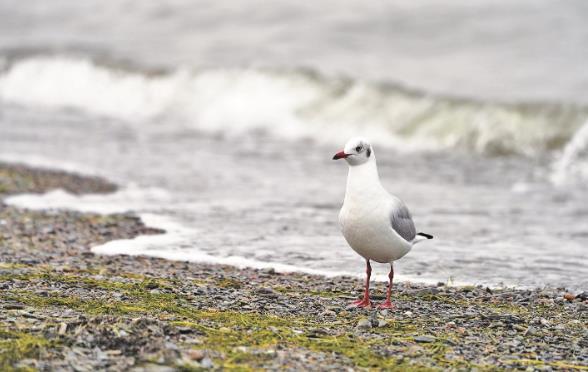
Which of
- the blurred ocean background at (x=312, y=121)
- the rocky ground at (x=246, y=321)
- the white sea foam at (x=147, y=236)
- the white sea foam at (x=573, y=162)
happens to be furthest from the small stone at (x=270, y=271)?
the white sea foam at (x=573, y=162)

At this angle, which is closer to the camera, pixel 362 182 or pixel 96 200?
pixel 362 182

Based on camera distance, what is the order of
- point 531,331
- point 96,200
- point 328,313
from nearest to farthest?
point 531,331 → point 328,313 → point 96,200

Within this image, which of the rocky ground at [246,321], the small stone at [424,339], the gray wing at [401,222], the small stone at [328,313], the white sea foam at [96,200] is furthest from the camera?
the white sea foam at [96,200]

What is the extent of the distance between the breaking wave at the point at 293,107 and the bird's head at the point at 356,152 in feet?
41.9

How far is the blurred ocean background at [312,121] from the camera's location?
10.1 metres

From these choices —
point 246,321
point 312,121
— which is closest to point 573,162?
point 312,121

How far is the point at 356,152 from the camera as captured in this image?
6.47 metres

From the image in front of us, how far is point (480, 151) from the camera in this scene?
19062 millimetres

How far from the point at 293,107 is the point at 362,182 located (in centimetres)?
1816

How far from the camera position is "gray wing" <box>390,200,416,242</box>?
21.3 ft

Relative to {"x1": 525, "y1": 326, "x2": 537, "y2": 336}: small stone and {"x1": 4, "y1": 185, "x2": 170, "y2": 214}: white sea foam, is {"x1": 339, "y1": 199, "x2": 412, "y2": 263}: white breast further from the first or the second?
{"x1": 4, "y1": 185, "x2": 170, "y2": 214}: white sea foam

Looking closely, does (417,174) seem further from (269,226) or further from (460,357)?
(460,357)

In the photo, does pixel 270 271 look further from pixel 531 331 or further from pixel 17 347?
pixel 17 347

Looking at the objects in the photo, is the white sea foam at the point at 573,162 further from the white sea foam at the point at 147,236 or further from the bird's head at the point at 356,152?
the bird's head at the point at 356,152
